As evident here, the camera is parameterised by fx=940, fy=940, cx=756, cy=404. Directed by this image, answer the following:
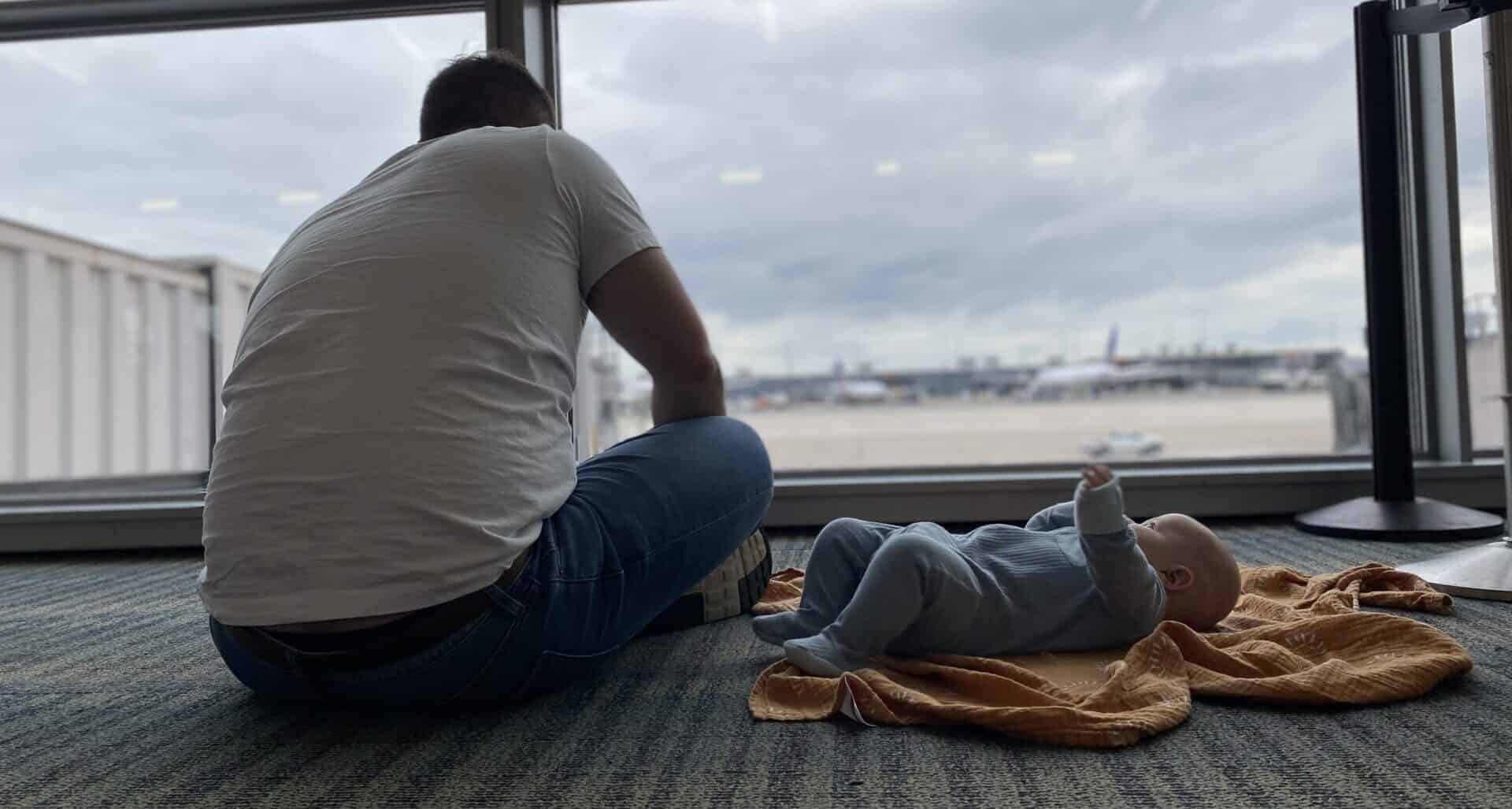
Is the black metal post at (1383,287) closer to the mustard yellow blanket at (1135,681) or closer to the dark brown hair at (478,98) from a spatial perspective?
the mustard yellow blanket at (1135,681)

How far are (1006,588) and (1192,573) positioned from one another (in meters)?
0.23

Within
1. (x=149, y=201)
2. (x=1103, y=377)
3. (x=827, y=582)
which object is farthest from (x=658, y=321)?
(x=149, y=201)

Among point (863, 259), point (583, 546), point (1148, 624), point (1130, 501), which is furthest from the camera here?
point (863, 259)

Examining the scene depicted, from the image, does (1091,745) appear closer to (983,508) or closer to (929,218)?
(983,508)

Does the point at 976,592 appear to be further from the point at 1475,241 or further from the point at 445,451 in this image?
the point at 1475,241

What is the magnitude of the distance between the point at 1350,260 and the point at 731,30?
1720mm

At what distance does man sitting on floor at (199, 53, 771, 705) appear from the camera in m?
0.80

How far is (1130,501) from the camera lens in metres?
2.19

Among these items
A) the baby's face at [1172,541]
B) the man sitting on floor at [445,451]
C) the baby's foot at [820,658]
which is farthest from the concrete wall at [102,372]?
the baby's face at [1172,541]

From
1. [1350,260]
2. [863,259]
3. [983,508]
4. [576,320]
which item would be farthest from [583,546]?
[1350,260]

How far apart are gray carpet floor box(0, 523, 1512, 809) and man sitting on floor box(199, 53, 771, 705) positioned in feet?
0.19

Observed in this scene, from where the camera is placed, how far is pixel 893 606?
3.28ft

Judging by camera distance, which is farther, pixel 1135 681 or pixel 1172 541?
pixel 1172 541

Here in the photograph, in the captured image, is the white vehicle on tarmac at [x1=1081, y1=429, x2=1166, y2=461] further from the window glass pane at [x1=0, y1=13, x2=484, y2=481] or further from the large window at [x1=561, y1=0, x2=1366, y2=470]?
the window glass pane at [x1=0, y1=13, x2=484, y2=481]
